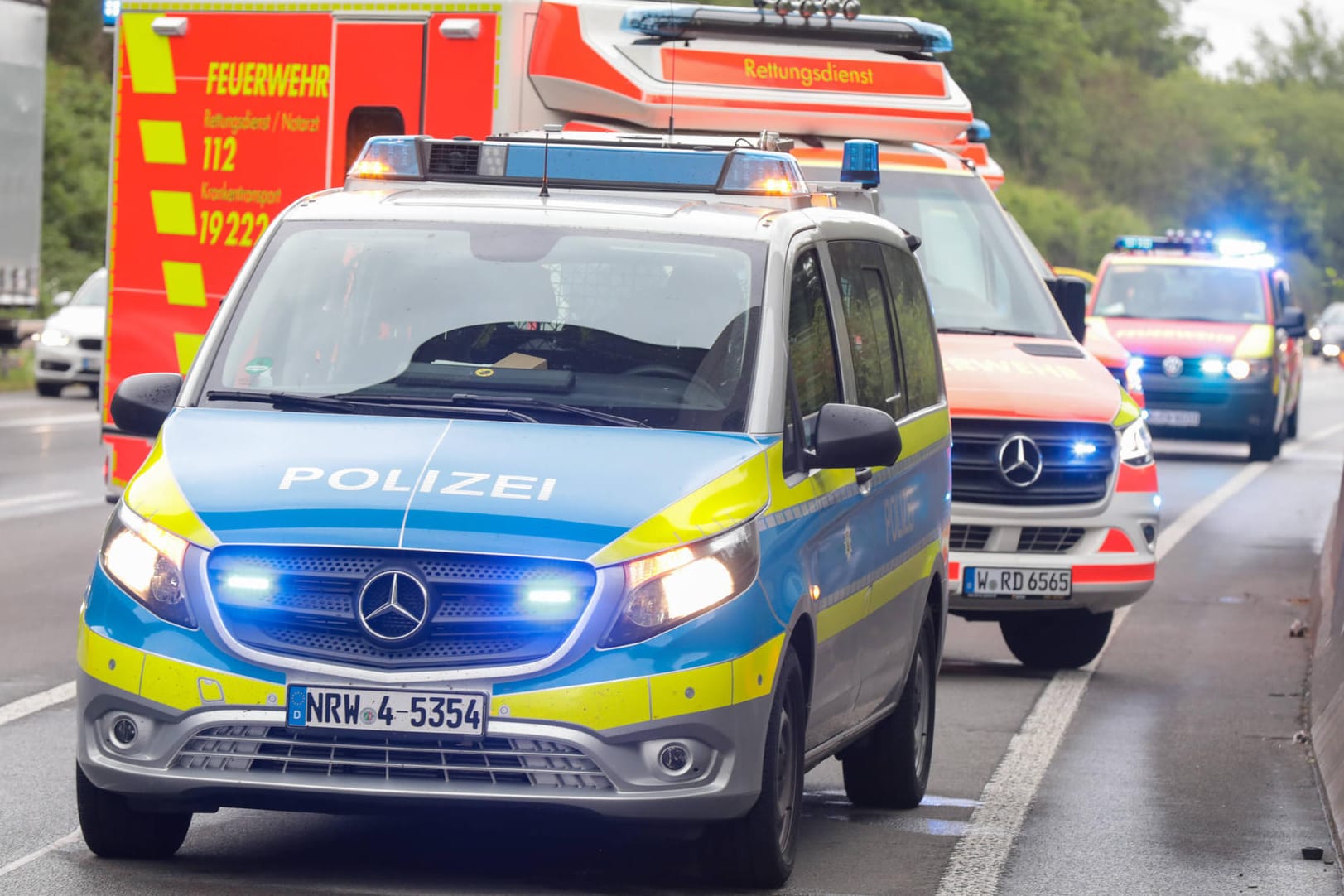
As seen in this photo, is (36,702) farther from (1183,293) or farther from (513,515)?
(1183,293)

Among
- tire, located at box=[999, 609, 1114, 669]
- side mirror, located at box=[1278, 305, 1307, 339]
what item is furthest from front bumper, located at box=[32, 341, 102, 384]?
tire, located at box=[999, 609, 1114, 669]

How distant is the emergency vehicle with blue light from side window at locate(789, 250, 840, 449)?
20280 millimetres

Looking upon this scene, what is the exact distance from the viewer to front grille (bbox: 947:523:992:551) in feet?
38.0

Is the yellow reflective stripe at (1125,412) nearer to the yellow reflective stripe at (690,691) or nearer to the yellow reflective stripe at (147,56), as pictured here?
the yellow reflective stripe at (147,56)

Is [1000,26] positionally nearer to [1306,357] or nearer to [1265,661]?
[1306,357]

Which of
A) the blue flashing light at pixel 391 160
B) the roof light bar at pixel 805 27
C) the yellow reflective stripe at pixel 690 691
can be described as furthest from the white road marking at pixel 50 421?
the yellow reflective stripe at pixel 690 691

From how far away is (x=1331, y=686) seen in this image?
1017cm

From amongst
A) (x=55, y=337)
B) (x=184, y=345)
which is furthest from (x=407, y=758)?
(x=55, y=337)

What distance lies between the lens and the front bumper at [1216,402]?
92.0ft

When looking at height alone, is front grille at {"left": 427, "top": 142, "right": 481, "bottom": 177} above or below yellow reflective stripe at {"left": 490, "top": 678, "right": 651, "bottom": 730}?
above

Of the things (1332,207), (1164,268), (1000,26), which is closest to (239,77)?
(1164,268)

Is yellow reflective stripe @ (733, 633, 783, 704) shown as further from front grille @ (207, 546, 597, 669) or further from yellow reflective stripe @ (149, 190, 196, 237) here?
yellow reflective stripe @ (149, 190, 196, 237)

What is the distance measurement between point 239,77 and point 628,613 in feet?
23.3

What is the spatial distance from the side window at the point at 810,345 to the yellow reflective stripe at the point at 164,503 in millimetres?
1619
